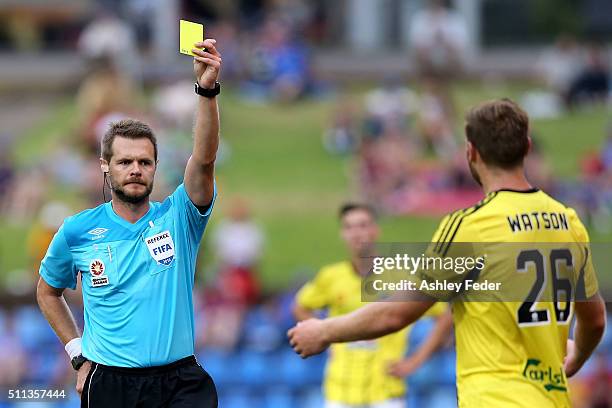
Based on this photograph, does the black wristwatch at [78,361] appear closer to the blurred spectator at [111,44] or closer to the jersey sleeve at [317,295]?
the jersey sleeve at [317,295]

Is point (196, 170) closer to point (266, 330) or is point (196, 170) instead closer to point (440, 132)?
point (266, 330)

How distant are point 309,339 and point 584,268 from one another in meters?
1.17

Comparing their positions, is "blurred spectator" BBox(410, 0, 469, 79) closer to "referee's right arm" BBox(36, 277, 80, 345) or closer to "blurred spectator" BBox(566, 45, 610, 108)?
"blurred spectator" BBox(566, 45, 610, 108)

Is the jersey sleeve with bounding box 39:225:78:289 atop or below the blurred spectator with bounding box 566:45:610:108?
below

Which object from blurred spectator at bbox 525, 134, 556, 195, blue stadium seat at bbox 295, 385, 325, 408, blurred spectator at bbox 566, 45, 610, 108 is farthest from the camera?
blurred spectator at bbox 566, 45, 610, 108

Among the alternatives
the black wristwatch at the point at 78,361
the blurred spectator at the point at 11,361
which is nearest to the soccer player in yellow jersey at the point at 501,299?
the black wristwatch at the point at 78,361

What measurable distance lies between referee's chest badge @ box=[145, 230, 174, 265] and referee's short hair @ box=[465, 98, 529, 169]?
1408 millimetres

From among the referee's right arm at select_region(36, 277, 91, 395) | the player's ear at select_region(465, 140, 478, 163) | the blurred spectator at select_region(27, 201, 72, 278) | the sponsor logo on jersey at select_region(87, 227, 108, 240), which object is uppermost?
the blurred spectator at select_region(27, 201, 72, 278)

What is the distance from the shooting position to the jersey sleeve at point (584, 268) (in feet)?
15.3

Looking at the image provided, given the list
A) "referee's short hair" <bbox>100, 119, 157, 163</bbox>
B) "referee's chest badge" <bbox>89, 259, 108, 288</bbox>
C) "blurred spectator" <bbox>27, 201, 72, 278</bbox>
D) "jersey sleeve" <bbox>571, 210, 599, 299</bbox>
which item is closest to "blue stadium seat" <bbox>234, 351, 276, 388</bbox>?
"blurred spectator" <bbox>27, 201, 72, 278</bbox>

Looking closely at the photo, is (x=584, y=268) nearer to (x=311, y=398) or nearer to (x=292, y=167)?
(x=311, y=398)

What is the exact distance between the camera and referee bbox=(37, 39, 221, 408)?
4.92 metres

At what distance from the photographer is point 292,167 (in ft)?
65.7

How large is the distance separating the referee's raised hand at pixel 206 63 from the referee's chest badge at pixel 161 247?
2.28 ft
